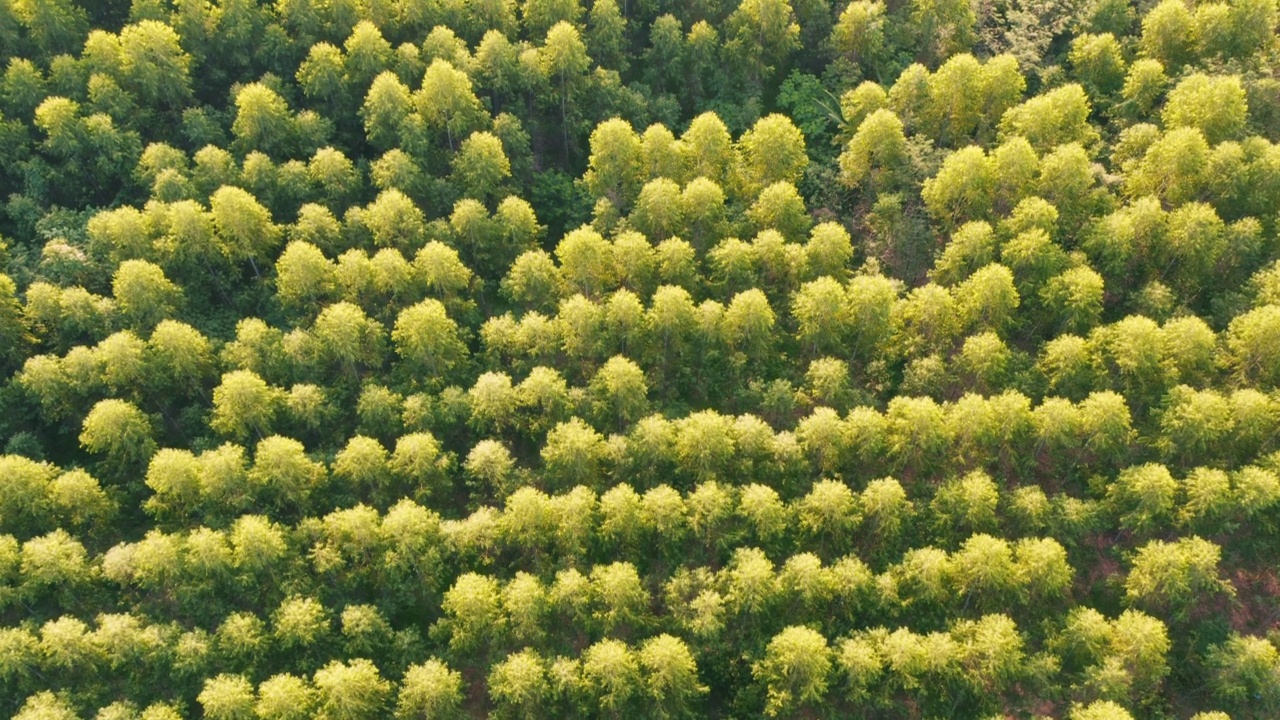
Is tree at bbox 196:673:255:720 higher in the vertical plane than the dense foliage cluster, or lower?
lower

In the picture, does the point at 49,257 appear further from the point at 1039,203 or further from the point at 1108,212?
the point at 1108,212

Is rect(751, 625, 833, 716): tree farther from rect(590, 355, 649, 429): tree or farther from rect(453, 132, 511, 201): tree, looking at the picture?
rect(453, 132, 511, 201): tree

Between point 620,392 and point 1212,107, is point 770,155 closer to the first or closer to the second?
point 620,392

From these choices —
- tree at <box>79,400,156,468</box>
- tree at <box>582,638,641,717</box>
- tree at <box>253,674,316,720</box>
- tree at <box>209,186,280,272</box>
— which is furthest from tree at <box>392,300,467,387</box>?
tree at <box>582,638,641,717</box>

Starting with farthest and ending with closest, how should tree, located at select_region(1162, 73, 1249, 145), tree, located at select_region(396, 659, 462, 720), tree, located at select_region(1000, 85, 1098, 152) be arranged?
tree, located at select_region(1000, 85, 1098, 152), tree, located at select_region(1162, 73, 1249, 145), tree, located at select_region(396, 659, 462, 720)

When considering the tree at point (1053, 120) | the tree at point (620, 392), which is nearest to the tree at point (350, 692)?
the tree at point (620, 392)

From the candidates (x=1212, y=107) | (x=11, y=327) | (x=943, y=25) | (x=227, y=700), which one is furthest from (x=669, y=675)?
(x=943, y=25)

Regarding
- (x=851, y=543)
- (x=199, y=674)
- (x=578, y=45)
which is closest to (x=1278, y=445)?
(x=851, y=543)
